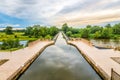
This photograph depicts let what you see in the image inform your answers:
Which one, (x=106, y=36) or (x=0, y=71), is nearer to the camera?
(x=0, y=71)

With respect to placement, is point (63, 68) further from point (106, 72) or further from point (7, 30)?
point (7, 30)

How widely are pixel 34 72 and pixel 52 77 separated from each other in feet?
5.76

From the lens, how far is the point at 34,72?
38.5 ft

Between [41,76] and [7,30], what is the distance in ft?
208

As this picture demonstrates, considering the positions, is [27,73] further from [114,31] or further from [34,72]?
[114,31]

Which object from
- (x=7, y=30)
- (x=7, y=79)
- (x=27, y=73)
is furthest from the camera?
(x=7, y=30)

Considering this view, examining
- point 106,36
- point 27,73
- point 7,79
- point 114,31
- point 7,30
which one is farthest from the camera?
point 7,30

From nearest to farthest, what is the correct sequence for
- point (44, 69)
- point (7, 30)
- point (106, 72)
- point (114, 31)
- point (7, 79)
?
point (7, 79), point (106, 72), point (44, 69), point (114, 31), point (7, 30)

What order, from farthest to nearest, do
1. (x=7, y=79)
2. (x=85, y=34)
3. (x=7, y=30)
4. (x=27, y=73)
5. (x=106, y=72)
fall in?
(x=7, y=30)
(x=85, y=34)
(x=27, y=73)
(x=106, y=72)
(x=7, y=79)

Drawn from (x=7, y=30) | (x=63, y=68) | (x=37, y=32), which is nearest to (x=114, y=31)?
(x=37, y=32)

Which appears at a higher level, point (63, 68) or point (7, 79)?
point (7, 79)

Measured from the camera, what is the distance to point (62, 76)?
10.7 meters

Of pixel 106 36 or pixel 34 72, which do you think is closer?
pixel 34 72

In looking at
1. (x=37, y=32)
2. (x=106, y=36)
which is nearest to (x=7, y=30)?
(x=37, y=32)
